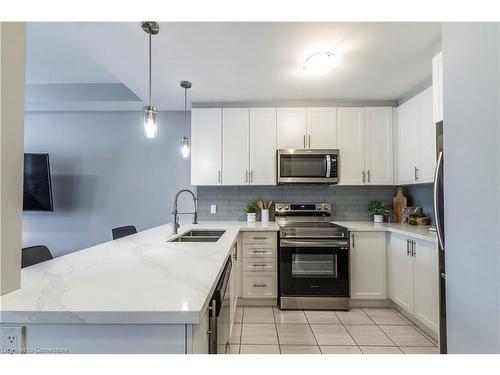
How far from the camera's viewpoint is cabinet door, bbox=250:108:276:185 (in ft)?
10.0

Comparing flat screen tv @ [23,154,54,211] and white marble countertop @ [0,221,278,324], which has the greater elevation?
flat screen tv @ [23,154,54,211]

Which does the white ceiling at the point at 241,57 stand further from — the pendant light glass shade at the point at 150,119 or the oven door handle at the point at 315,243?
the oven door handle at the point at 315,243

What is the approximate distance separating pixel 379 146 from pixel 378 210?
0.78m

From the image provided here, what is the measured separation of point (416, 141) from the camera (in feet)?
8.66

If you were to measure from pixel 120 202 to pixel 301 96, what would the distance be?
2714mm

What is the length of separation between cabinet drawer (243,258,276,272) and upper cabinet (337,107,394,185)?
128cm

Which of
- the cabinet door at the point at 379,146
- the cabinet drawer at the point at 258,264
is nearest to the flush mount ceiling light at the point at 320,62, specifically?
the cabinet door at the point at 379,146

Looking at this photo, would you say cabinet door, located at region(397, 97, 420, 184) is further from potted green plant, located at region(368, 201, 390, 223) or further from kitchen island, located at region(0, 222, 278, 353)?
kitchen island, located at region(0, 222, 278, 353)

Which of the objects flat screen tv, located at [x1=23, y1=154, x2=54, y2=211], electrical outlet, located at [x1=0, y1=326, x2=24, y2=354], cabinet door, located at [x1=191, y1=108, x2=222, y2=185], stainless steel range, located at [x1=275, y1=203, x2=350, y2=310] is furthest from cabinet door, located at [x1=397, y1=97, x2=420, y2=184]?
flat screen tv, located at [x1=23, y1=154, x2=54, y2=211]

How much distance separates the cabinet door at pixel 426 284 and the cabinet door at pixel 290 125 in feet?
5.47

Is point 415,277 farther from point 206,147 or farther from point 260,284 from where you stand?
point 206,147

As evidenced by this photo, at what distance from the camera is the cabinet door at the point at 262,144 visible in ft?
10.0

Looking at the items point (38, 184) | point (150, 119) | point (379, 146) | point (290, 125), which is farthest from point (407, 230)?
point (38, 184)
